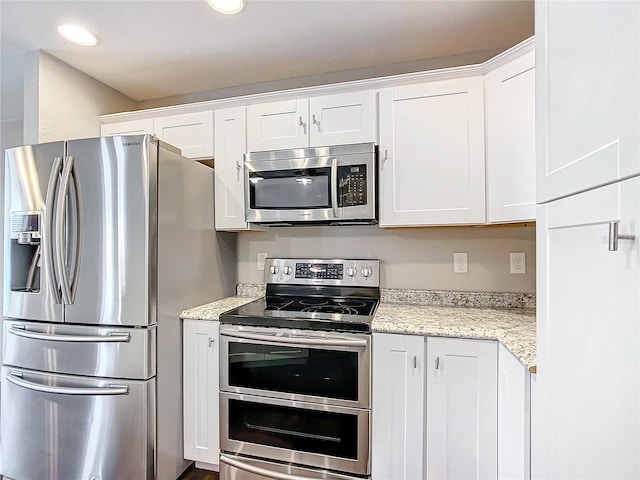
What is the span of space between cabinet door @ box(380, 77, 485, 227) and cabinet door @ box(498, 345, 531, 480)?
779 millimetres

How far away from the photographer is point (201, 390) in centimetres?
191

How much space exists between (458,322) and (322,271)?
96 centimetres

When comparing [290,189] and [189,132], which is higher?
[189,132]

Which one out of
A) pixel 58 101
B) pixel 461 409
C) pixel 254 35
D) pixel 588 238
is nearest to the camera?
pixel 588 238

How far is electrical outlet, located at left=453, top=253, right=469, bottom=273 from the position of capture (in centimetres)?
213

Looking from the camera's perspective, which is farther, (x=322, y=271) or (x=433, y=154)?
(x=322, y=271)

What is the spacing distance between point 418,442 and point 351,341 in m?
0.54

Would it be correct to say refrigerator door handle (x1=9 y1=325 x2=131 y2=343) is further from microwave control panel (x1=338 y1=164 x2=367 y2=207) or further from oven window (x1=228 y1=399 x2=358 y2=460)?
microwave control panel (x1=338 y1=164 x2=367 y2=207)

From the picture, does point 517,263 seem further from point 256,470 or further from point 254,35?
point 254,35

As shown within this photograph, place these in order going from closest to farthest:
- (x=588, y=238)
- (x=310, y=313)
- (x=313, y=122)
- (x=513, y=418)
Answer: (x=588, y=238) → (x=513, y=418) → (x=310, y=313) → (x=313, y=122)

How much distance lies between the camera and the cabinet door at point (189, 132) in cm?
226

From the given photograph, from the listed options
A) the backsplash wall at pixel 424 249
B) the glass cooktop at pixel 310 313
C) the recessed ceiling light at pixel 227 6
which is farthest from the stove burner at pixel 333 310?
the recessed ceiling light at pixel 227 6

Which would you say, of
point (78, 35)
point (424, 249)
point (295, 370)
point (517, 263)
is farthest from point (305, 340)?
point (78, 35)

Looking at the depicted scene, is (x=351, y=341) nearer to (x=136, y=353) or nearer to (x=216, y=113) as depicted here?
(x=136, y=353)
